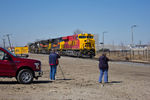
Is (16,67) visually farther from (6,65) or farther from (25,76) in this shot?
(25,76)

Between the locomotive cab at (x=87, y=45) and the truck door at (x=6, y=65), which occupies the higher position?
the locomotive cab at (x=87, y=45)

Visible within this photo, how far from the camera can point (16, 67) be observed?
40.5ft

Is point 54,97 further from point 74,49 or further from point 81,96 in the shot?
point 74,49

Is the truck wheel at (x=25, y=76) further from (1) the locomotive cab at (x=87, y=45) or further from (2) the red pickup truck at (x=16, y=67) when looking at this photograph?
(1) the locomotive cab at (x=87, y=45)

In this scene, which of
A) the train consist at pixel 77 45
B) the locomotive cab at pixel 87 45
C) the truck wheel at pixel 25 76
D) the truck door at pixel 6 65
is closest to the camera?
the truck door at pixel 6 65

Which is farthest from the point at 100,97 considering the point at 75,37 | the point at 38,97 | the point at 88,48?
the point at 75,37

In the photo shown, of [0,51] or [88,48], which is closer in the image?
[0,51]

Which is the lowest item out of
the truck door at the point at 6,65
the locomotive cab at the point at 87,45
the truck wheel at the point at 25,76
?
the truck wheel at the point at 25,76

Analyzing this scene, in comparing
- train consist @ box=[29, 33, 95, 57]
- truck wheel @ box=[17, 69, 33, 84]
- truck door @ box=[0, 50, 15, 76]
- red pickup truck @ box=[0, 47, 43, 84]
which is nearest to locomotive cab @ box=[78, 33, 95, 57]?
train consist @ box=[29, 33, 95, 57]

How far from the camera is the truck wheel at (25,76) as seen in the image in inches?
487

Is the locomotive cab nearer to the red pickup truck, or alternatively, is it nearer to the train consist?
the train consist

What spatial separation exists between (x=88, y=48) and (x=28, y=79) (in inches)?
1148

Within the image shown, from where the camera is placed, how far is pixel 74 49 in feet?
146

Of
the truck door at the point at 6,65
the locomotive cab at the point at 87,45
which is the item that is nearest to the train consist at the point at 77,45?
the locomotive cab at the point at 87,45
